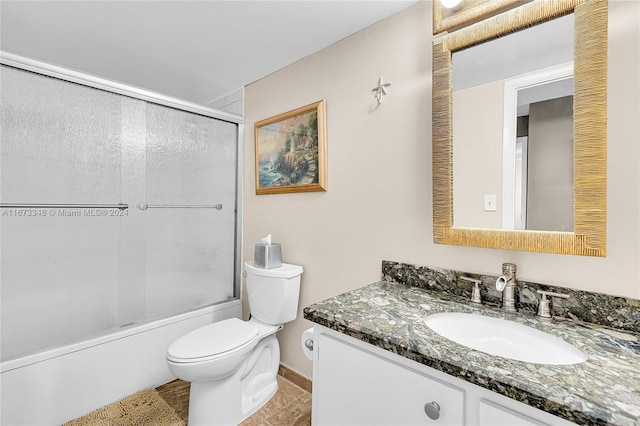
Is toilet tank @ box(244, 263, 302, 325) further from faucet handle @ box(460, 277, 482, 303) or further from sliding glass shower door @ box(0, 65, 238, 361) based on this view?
faucet handle @ box(460, 277, 482, 303)

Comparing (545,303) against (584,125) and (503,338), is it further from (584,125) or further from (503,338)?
(584,125)

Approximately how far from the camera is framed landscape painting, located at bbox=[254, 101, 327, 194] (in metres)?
1.78

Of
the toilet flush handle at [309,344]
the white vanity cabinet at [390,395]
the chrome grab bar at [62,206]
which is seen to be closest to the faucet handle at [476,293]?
the white vanity cabinet at [390,395]

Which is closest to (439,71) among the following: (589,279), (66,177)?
(589,279)

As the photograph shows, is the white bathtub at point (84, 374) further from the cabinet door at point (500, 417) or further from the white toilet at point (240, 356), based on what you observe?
the cabinet door at point (500, 417)

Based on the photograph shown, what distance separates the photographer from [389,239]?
150 cm

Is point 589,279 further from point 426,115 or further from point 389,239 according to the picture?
point 426,115

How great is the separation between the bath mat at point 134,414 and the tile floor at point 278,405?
0.17 feet

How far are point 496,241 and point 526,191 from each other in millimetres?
204

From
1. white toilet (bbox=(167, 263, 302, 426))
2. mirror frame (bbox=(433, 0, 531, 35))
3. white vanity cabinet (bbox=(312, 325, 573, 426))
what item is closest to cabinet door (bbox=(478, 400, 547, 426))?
white vanity cabinet (bbox=(312, 325, 573, 426))

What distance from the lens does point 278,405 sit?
1757 millimetres

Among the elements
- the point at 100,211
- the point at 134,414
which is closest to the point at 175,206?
the point at 100,211

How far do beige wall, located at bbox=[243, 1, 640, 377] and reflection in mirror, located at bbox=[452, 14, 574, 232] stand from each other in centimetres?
13

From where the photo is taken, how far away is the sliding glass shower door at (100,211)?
1488 millimetres
